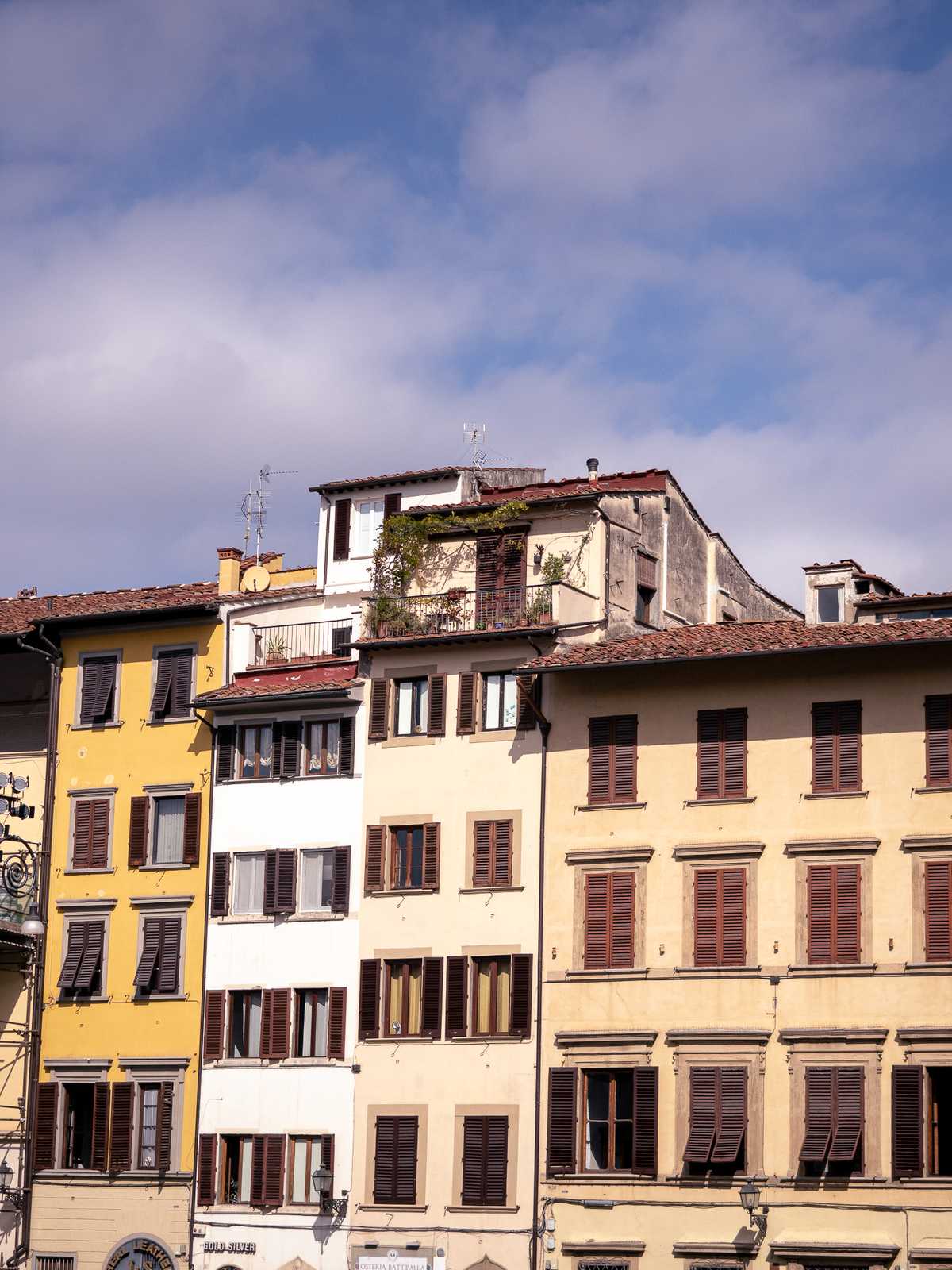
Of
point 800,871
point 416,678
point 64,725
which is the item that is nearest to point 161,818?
point 64,725

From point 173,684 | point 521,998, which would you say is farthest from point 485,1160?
point 173,684

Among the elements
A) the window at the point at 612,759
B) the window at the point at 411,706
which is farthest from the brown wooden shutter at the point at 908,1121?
the window at the point at 411,706

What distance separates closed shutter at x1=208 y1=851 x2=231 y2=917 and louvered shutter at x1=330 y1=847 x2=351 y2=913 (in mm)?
2893

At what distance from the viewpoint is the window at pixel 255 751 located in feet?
189

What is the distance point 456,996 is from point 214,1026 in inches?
250

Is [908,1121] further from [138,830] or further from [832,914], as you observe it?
[138,830]

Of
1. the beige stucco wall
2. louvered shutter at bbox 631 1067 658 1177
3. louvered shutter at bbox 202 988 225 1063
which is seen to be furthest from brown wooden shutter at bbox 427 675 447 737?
louvered shutter at bbox 631 1067 658 1177

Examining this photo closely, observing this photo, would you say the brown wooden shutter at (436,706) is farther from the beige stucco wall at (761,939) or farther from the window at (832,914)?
the window at (832,914)

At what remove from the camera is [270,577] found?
64.6 metres

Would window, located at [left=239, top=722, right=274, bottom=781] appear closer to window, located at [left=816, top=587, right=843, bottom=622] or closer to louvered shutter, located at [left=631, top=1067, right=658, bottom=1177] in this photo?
louvered shutter, located at [left=631, top=1067, right=658, bottom=1177]

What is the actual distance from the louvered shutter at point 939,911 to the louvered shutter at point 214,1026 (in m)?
16.7

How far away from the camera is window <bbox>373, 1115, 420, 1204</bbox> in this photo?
173 feet

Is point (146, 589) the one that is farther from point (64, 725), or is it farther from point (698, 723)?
point (698, 723)

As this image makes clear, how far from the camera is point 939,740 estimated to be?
49719 mm
